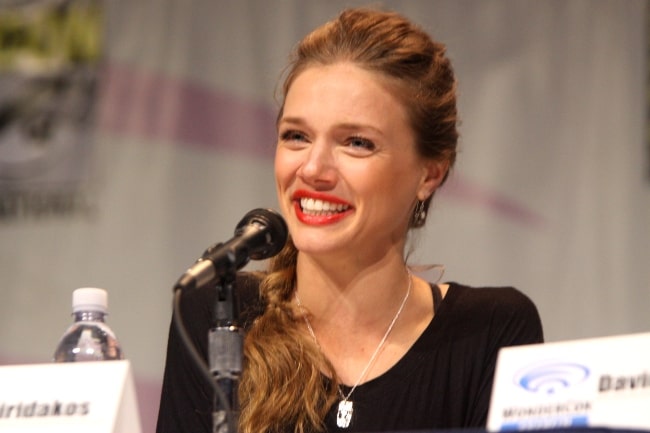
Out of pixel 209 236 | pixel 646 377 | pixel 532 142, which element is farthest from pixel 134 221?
pixel 646 377

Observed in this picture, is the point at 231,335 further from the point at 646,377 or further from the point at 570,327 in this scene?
the point at 570,327

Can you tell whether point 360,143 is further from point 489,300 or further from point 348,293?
point 489,300

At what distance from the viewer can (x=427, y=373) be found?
8.73ft

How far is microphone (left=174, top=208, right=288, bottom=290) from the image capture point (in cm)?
178

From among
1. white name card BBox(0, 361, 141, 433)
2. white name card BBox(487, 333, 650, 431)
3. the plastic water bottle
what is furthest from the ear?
white name card BBox(0, 361, 141, 433)

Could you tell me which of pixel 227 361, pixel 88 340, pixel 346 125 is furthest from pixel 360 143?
pixel 227 361

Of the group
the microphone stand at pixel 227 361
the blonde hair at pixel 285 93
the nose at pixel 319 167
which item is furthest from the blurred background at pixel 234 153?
the microphone stand at pixel 227 361

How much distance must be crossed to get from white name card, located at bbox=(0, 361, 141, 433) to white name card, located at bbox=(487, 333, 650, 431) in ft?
1.86

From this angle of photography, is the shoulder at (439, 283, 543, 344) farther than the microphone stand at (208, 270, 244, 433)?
Yes

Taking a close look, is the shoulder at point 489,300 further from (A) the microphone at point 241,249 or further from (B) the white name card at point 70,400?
(B) the white name card at point 70,400

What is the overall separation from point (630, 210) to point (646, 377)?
2144 millimetres

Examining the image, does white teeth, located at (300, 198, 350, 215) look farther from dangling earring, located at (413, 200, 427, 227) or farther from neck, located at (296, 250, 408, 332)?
dangling earring, located at (413, 200, 427, 227)

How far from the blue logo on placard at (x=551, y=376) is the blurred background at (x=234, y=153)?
6.79 feet

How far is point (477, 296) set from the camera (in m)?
2.86
